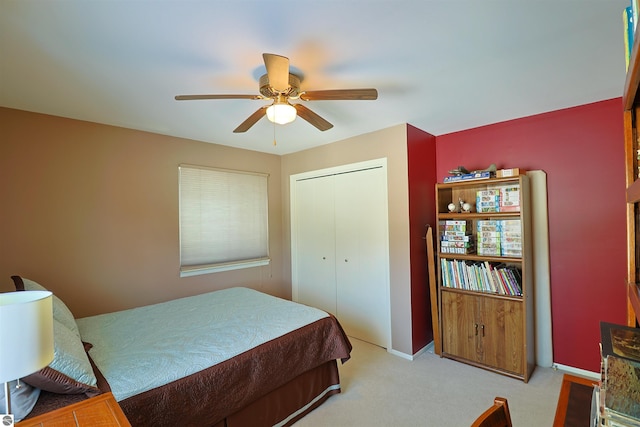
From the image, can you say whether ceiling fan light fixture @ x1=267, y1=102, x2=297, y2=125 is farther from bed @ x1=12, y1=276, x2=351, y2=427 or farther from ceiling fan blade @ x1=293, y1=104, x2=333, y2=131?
bed @ x1=12, y1=276, x2=351, y2=427

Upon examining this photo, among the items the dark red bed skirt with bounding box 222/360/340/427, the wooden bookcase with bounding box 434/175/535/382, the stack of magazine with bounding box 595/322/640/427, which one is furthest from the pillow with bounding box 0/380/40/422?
the wooden bookcase with bounding box 434/175/535/382

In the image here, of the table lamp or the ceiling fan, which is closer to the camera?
the table lamp

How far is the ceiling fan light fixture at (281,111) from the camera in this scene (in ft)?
6.05

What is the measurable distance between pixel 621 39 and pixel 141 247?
155 inches

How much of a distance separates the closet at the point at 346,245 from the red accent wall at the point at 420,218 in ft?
0.90

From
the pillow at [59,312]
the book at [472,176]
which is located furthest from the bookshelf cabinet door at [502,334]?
the pillow at [59,312]

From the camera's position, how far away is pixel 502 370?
258cm

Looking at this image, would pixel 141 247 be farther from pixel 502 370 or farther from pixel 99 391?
pixel 502 370

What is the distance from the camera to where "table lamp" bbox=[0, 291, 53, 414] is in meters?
0.87

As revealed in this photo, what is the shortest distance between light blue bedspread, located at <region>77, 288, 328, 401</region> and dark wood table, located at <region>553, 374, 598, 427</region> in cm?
154

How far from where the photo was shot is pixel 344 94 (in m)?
1.74

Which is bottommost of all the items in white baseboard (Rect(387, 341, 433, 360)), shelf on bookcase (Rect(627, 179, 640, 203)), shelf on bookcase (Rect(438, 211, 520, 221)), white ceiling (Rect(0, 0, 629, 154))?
white baseboard (Rect(387, 341, 433, 360))

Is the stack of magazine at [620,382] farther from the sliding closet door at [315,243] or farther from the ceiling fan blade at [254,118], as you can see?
the sliding closet door at [315,243]

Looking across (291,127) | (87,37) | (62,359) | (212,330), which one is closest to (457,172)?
(291,127)
